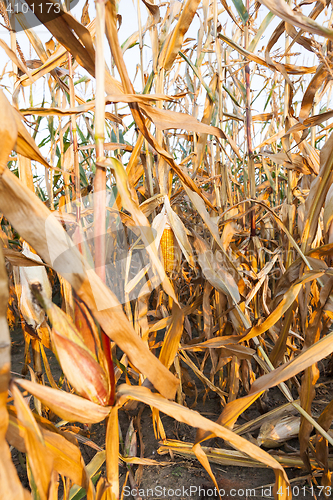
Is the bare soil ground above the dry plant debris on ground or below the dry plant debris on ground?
below

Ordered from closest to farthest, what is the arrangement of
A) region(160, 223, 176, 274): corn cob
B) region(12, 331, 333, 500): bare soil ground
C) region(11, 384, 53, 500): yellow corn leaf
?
region(11, 384, 53, 500): yellow corn leaf, region(12, 331, 333, 500): bare soil ground, region(160, 223, 176, 274): corn cob

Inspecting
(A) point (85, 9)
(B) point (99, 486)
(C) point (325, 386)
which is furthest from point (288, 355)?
(A) point (85, 9)

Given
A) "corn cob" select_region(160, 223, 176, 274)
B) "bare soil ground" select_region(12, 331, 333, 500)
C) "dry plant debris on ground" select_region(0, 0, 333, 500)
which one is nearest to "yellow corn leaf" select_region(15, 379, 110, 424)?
"dry plant debris on ground" select_region(0, 0, 333, 500)

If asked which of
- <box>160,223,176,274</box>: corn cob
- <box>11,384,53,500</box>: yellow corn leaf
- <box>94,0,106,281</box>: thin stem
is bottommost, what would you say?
<box>11,384,53,500</box>: yellow corn leaf

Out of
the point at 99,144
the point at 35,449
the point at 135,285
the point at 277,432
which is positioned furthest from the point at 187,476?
the point at 99,144

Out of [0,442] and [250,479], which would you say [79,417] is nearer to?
[0,442]

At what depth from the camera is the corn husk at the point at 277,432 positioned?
75cm

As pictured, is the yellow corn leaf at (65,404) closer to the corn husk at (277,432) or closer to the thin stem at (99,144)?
the thin stem at (99,144)

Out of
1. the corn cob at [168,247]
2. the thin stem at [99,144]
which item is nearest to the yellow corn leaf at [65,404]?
the thin stem at [99,144]

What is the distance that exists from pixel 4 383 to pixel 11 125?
0.75 ft

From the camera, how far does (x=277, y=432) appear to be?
2.50ft

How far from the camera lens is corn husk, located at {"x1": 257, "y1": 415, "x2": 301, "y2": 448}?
751mm

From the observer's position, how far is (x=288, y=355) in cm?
95

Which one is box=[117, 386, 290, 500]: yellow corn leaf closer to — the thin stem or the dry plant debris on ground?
the dry plant debris on ground
